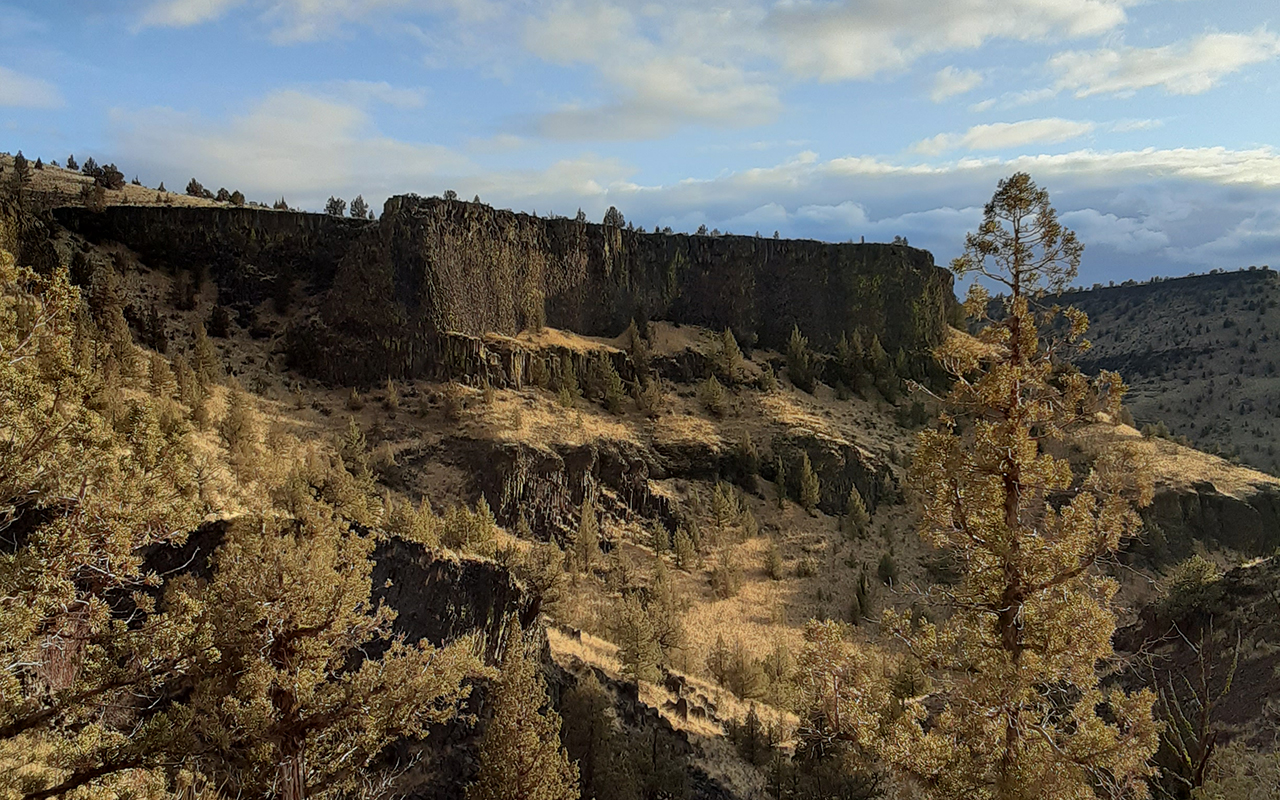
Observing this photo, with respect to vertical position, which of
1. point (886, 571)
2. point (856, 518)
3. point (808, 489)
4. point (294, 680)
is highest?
point (294, 680)

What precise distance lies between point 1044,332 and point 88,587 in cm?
1228

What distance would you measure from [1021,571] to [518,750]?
10645mm

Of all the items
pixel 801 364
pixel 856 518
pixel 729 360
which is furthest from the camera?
pixel 801 364

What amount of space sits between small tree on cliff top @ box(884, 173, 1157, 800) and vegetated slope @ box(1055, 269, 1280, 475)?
65.4m

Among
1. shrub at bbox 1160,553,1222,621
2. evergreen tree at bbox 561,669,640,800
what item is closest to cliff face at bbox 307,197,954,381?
evergreen tree at bbox 561,669,640,800

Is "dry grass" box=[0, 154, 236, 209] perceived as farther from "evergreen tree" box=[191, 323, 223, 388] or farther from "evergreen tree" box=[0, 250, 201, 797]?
"evergreen tree" box=[0, 250, 201, 797]

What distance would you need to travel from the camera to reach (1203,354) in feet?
294

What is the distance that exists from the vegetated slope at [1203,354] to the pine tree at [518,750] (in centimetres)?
6525

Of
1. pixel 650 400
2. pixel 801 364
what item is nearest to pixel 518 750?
pixel 650 400

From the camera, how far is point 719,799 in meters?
18.5

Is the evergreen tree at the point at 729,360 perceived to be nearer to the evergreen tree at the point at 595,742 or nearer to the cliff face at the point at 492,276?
the cliff face at the point at 492,276

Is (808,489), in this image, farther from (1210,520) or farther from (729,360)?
(1210,520)

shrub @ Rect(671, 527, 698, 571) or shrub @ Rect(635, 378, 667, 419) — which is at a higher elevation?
shrub @ Rect(635, 378, 667, 419)

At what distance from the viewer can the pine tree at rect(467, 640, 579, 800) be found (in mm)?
13734
